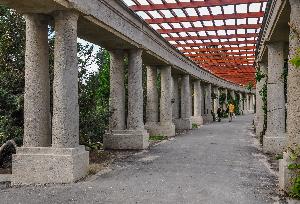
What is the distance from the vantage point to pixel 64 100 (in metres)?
8.05

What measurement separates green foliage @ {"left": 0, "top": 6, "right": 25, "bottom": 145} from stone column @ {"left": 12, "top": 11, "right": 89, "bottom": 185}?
2233mm

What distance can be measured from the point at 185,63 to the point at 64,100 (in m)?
15.4

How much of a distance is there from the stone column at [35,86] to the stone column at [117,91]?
502 centimetres

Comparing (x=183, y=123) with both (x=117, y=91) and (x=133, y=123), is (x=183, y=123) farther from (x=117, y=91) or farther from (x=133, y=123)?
(x=117, y=91)

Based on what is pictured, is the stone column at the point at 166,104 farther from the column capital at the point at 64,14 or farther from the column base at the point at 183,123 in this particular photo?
the column capital at the point at 64,14

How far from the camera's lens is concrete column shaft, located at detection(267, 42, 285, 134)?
12023 millimetres

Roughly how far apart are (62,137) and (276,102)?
739 cm

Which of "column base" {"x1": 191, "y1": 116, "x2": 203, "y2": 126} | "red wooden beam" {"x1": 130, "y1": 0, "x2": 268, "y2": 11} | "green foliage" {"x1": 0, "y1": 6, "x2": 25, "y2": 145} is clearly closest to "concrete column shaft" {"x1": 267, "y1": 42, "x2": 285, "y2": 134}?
"red wooden beam" {"x1": 130, "y1": 0, "x2": 268, "y2": 11}

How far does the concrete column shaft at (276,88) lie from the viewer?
39.4ft

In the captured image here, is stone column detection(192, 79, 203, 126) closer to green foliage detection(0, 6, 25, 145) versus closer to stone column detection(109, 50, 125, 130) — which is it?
stone column detection(109, 50, 125, 130)

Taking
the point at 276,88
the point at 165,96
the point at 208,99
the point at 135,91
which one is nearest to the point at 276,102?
the point at 276,88

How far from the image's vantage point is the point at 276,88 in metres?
12.2

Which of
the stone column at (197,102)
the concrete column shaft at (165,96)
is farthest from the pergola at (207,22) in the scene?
the stone column at (197,102)

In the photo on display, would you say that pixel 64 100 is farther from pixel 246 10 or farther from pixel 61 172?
pixel 246 10
